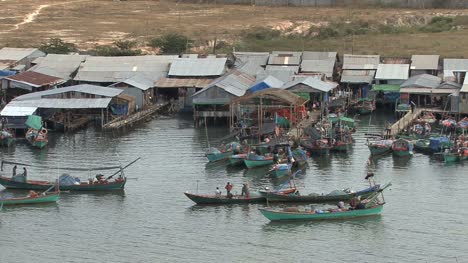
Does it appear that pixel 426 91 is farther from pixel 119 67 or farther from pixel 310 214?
Result: pixel 310 214

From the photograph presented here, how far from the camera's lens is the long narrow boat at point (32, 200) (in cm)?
4309

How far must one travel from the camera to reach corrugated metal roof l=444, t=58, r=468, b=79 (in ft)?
216

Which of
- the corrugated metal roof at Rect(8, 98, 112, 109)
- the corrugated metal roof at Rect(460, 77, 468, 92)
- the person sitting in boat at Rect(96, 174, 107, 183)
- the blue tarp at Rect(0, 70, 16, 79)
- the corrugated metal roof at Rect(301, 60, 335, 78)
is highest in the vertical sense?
the corrugated metal roof at Rect(301, 60, 335, 78)

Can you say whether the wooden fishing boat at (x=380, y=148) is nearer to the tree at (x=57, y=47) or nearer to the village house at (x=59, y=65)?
the village house at (x=59, y=65)

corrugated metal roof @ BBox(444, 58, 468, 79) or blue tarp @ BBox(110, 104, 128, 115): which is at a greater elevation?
corrugated metal roof @ BBox(444, 58, 468, 79)

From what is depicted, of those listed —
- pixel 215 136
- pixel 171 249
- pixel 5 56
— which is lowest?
pixel 171 249

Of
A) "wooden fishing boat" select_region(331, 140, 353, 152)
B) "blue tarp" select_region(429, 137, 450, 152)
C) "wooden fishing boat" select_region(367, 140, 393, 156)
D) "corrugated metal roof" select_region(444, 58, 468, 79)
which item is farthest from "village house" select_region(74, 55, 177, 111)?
"blue tarp" select_region(429, 137, 450, 152)

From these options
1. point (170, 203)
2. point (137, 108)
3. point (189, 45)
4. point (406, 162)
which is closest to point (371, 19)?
point (189, 45)

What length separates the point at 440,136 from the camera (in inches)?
2140

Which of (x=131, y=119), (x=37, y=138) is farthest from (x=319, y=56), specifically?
(x=37, y=138)

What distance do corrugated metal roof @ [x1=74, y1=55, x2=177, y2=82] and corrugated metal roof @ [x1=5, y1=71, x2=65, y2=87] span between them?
1763mm

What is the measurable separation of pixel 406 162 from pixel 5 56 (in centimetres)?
3324

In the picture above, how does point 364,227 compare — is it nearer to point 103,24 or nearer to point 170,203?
point 170,203

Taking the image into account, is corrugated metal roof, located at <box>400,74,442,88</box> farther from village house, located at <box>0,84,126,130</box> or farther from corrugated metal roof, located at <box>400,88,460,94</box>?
village house, located at <box>0,84,126,130</box>
